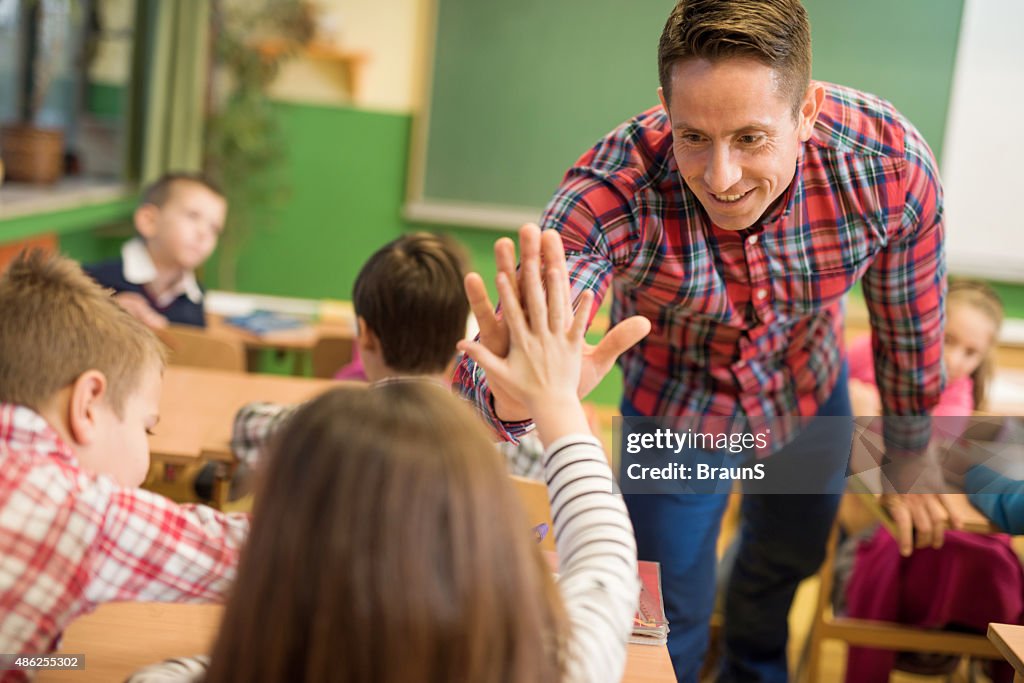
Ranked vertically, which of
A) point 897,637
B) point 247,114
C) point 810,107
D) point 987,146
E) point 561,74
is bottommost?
point 897,637

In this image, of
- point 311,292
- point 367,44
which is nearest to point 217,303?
point 311,292

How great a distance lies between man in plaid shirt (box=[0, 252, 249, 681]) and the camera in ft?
3.25

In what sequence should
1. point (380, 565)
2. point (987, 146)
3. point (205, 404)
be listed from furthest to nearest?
1. point (987, 146)
2. point (205, 404)
3. point (380, 565)

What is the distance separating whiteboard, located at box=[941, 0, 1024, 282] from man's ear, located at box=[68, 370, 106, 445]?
4.58 m

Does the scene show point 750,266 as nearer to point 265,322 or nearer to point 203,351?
point 203,351

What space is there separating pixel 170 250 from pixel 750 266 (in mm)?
2538

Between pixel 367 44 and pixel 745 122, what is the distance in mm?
4026

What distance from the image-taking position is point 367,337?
2074mm

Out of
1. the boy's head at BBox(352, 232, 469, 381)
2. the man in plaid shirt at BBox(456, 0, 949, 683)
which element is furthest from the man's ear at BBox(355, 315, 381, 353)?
the man in plaid shirt at BBox(456, 0, 949, 683)

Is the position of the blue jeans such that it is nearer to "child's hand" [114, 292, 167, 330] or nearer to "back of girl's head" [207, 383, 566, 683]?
"back of girl's head" [207, 383, 566, 683]

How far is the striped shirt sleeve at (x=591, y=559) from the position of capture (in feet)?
3.11

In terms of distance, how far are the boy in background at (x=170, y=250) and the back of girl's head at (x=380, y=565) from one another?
2828mm

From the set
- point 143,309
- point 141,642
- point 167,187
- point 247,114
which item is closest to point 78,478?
point 141,642

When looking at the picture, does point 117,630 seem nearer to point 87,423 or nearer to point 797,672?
point 87,423
